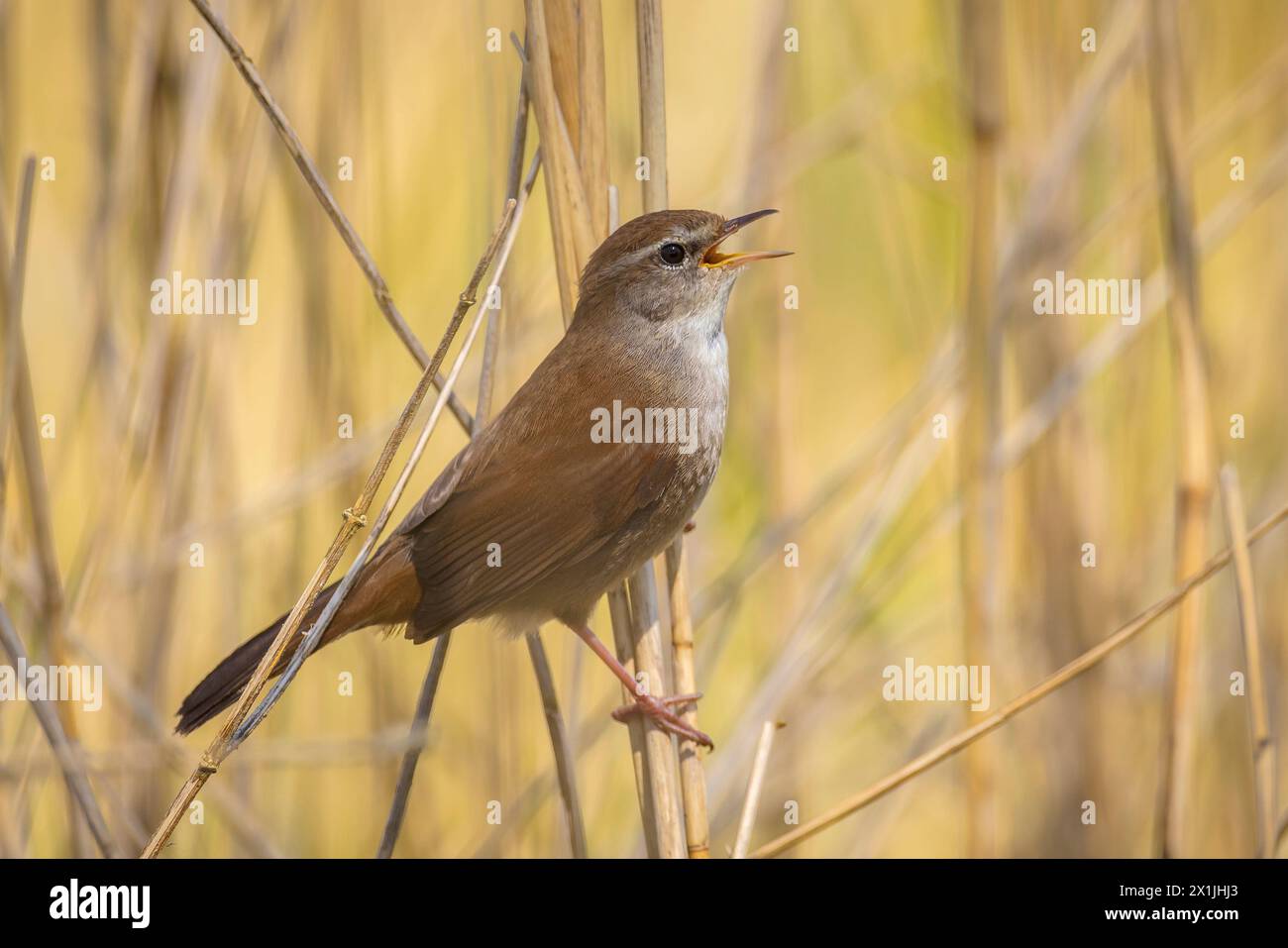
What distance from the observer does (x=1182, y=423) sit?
211 centimetres

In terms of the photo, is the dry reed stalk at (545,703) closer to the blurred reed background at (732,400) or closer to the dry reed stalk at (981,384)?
the blurred reed background at (732,400)

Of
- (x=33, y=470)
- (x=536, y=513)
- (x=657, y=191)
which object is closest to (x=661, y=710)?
(x=536, y=513)

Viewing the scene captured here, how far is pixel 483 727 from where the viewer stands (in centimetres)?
303

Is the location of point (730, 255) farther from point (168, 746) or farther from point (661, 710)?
point (168, 746)

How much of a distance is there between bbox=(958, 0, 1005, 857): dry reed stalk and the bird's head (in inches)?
18.2

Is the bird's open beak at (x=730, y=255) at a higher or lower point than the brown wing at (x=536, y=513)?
higher

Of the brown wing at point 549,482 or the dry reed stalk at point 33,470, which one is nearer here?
the dry reed stalk at point 33,470

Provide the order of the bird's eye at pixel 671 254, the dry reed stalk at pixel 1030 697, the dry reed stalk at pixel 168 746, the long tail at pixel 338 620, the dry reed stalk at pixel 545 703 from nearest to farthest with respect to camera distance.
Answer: the dry reed stalk at pixel 1030 697, the dry reed stalk at pixel 545 703, the long tail at pixel 338 620, the dry reed stalk at pixel 168 746, the bird's eye at pixel 671 254

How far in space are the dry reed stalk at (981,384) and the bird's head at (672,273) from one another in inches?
18.2

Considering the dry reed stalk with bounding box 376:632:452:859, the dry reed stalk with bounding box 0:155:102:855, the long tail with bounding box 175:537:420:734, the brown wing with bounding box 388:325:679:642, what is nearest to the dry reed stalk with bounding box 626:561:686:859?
the brown wing with bounding box 388:325:679:642

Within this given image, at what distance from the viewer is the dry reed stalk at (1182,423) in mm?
2086

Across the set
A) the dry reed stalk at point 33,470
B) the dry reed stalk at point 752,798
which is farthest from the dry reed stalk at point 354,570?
the dry reed stalk at point 752,798

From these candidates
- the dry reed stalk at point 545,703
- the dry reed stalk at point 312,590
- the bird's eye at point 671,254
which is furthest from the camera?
the bird's eye at point 671,254
